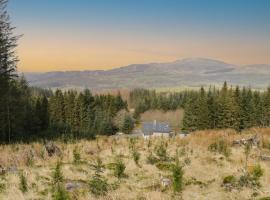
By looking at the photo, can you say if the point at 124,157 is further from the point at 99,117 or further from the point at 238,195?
the point at 99,117

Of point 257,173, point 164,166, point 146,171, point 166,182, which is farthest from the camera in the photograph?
point 164,166

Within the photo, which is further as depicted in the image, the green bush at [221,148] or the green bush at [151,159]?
the green bush at [221,148]

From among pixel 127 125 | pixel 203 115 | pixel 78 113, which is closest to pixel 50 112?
pixel 78 113

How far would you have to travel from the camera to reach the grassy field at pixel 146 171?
9.10 m

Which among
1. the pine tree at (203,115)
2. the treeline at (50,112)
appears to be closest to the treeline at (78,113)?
the treeline at (50,112)

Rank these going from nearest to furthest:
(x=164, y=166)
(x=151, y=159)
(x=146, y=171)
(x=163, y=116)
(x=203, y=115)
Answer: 1. (x=146, y=171)
2. (x=164, y=166)
3. (x=151, y=159)
4. (x=203, y=115)
5. (x=163, y=116)

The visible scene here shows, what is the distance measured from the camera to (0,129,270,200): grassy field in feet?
29.9

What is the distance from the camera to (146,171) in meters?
12.5

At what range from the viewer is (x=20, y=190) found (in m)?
9.36

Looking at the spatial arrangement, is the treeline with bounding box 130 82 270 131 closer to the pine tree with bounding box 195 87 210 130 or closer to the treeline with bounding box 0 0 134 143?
the pine tree with bounding box 195 87 210 130

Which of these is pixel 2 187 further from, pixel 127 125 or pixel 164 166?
pixel 127 125

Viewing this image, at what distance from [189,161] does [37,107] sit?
59.2 m

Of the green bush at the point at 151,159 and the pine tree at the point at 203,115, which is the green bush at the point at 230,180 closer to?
the green bush at the point at 151,159

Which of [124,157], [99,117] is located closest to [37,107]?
[99,117]
